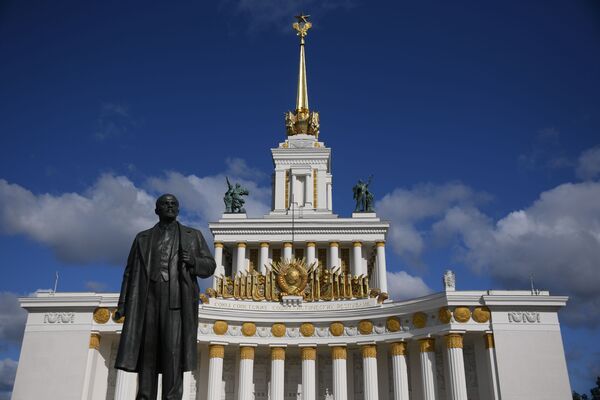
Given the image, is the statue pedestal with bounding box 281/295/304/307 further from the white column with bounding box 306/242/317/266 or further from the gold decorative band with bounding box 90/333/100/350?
→ the gold decorative band with bounding box 90/333/100/350

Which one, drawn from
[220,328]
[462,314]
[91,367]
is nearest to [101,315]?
[91,367]

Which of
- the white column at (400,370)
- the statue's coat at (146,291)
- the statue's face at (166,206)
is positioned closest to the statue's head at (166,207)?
the statue's face at (166,206)

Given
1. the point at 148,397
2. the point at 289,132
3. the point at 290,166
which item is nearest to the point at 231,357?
the point at 290,166

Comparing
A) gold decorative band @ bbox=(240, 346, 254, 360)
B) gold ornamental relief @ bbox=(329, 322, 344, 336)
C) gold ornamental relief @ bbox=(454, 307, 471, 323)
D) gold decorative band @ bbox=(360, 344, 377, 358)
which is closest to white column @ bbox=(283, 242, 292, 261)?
gold ornamental relief @ bbox=(329, 322, 344, 336)

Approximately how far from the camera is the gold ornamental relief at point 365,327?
1326 inches

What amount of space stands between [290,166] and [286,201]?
355cm

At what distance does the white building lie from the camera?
3083 cm

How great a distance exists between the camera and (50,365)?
32.0m

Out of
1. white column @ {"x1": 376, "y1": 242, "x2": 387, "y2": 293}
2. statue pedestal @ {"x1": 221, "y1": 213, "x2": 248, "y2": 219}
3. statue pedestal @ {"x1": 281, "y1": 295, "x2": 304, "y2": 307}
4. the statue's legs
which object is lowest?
the statue's legs

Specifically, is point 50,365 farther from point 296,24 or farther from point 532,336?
point 296,24

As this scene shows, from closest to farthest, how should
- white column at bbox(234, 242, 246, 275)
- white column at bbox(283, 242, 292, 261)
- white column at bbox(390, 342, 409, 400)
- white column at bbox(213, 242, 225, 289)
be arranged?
white column at bbox(390, 342, 409, 400) → white column at bbox(213, 242, 225, 289) → white column at bbox(234, 242, 246, 275) → white column at bbox(283, 242, 292, 261)

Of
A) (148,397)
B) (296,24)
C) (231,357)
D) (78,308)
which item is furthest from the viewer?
(296,24)

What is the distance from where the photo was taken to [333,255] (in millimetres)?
44062

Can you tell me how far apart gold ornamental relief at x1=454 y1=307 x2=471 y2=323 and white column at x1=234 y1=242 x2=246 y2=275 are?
17334 mm
